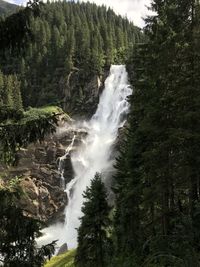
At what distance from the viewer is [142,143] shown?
26078 millimetres

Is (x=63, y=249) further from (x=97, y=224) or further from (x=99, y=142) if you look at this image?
(x=97, y=224)

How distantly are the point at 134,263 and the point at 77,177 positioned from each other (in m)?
41.8

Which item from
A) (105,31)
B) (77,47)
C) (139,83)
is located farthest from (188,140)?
(105,31)

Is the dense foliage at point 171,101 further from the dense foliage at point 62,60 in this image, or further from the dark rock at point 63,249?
the dense foliage at point 62,60

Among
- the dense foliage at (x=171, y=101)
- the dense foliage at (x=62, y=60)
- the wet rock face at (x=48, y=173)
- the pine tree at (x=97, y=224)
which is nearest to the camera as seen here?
the dense foliage at (x=171, y=101)

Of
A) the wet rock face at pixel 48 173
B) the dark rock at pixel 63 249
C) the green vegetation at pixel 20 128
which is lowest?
the green vegetation at pixel 20 128

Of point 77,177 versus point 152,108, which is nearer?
point 152,108

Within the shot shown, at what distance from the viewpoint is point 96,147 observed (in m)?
75.0

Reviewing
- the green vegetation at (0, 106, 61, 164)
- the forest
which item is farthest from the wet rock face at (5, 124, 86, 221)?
the green vegetation at (0, 106, 61, 164)

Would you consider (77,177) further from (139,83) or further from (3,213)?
(3,213)

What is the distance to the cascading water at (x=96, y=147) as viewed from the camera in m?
60.3

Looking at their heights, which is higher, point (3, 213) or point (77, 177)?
point (77, 177)

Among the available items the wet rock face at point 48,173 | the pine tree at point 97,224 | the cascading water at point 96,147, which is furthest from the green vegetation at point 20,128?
the wet rock face at point 48,173

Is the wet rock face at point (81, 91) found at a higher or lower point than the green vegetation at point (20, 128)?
higher
